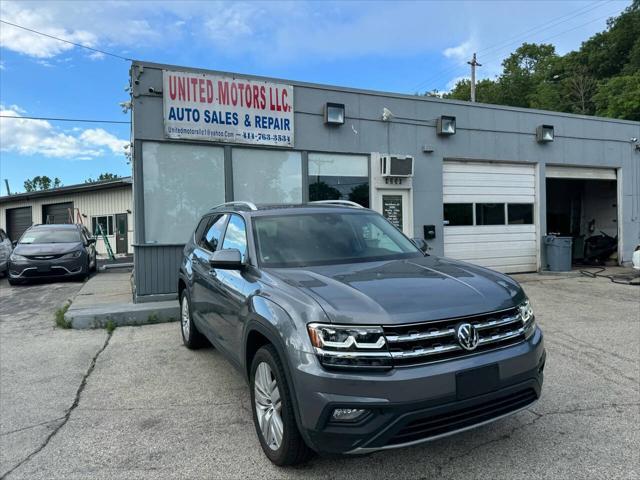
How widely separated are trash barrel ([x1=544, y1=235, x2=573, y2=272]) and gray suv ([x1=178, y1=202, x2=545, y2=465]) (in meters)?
9.86

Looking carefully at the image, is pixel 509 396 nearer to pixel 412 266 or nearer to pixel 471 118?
pixel 412 266

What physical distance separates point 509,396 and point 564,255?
10.8m

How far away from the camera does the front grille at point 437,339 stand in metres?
2.50

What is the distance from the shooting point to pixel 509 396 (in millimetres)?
2738

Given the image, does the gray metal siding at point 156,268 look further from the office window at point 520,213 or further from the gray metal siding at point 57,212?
the gray metal siding at point 57,212

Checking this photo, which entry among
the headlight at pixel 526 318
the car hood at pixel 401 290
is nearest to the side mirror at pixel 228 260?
the car hood at pixel 401 290

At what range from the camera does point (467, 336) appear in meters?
2.62

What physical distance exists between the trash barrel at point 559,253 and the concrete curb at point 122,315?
9644mm

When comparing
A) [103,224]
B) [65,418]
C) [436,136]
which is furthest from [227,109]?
[103,224]

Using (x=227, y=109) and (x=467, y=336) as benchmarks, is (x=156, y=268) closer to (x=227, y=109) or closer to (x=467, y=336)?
(x=227, y=109)

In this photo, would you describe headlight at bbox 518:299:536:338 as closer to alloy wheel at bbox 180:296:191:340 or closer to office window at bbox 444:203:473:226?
alloy wheel at bbox 180:296:191:340

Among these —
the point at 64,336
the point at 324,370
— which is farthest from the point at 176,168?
the point at 324,370

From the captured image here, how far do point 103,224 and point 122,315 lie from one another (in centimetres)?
1995

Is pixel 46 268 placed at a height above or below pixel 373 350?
below
